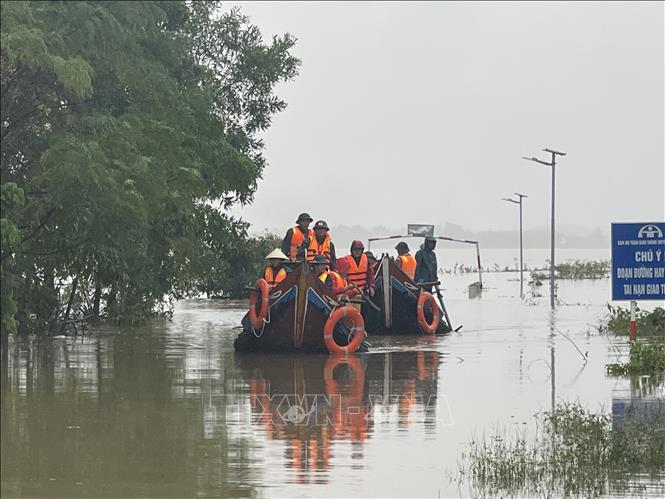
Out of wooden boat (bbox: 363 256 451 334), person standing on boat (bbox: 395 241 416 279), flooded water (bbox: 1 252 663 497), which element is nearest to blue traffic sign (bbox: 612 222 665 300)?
flooded water (bbox: 1 252 663 497)

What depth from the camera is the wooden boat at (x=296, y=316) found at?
78.8 feet

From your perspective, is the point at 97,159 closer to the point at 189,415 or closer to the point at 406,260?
the point at 189,415

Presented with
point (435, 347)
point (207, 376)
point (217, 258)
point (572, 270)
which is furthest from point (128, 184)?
point (572, 270)

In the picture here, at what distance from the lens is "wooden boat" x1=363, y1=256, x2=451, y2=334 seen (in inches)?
1158

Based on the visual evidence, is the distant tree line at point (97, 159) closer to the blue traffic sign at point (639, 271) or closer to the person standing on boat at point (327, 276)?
the person standing on boat at point (327, 276)

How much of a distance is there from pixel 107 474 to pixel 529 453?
3851 mm

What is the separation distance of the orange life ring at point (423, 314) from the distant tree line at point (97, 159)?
14.4 ft

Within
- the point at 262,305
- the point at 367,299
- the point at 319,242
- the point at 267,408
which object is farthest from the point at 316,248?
the point at 267,408

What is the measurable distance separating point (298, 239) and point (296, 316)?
191 centimetres

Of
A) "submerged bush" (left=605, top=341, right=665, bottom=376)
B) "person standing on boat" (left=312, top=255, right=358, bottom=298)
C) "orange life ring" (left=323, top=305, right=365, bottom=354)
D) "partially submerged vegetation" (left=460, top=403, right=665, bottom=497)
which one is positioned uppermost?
"person standing on boat" (left=312, top=255, right=358, bottom=298)

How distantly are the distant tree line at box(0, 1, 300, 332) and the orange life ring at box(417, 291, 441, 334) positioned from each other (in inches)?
173

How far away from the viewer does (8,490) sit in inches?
448

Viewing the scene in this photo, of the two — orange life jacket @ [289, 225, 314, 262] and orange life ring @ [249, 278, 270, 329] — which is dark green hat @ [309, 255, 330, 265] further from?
orange life ring @ [249, 278, 270, 329]

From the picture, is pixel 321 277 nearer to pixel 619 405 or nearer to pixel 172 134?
pixel 172 134
